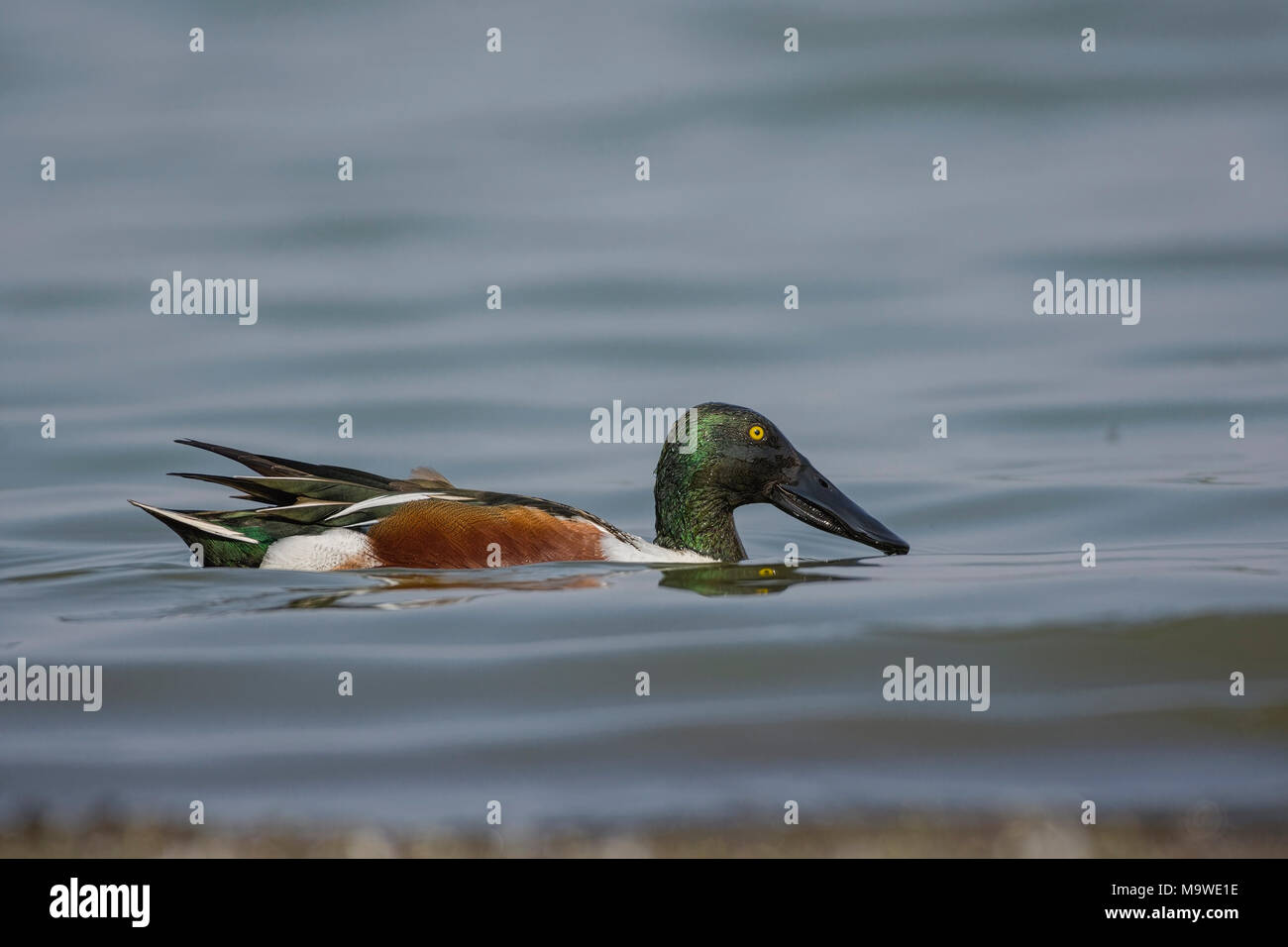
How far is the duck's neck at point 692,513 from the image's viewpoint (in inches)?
317

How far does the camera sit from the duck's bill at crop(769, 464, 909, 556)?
8.08 meters

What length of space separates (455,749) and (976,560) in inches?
151

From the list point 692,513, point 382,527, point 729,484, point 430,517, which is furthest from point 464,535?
point 729,484

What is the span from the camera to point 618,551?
7.71 meters

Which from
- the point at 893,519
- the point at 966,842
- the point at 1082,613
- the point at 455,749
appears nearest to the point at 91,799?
the point at 455,749

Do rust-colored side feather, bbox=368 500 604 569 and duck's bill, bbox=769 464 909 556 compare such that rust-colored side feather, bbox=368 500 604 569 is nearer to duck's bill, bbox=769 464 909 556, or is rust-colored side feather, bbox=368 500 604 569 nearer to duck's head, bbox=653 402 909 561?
duck's head, bbox=653 402 909 561

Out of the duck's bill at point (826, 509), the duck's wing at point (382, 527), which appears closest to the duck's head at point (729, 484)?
the duck's bill at point (826, 509)

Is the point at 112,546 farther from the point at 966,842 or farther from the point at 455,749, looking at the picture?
the point at 966,842

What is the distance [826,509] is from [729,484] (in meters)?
0.50

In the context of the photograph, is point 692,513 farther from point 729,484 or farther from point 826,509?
point 826,509

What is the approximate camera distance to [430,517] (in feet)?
24.5

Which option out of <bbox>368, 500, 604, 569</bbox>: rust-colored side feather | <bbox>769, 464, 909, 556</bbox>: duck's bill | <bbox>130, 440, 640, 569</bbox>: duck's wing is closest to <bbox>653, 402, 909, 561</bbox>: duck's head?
<bbox>769, 464, 909, 556</bbox>: duck's bill

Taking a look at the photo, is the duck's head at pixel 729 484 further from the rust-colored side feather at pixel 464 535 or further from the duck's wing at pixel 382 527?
the rust-colored side feather at pixel 464 535

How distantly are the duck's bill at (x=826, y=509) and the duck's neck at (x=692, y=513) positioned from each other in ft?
0.94
